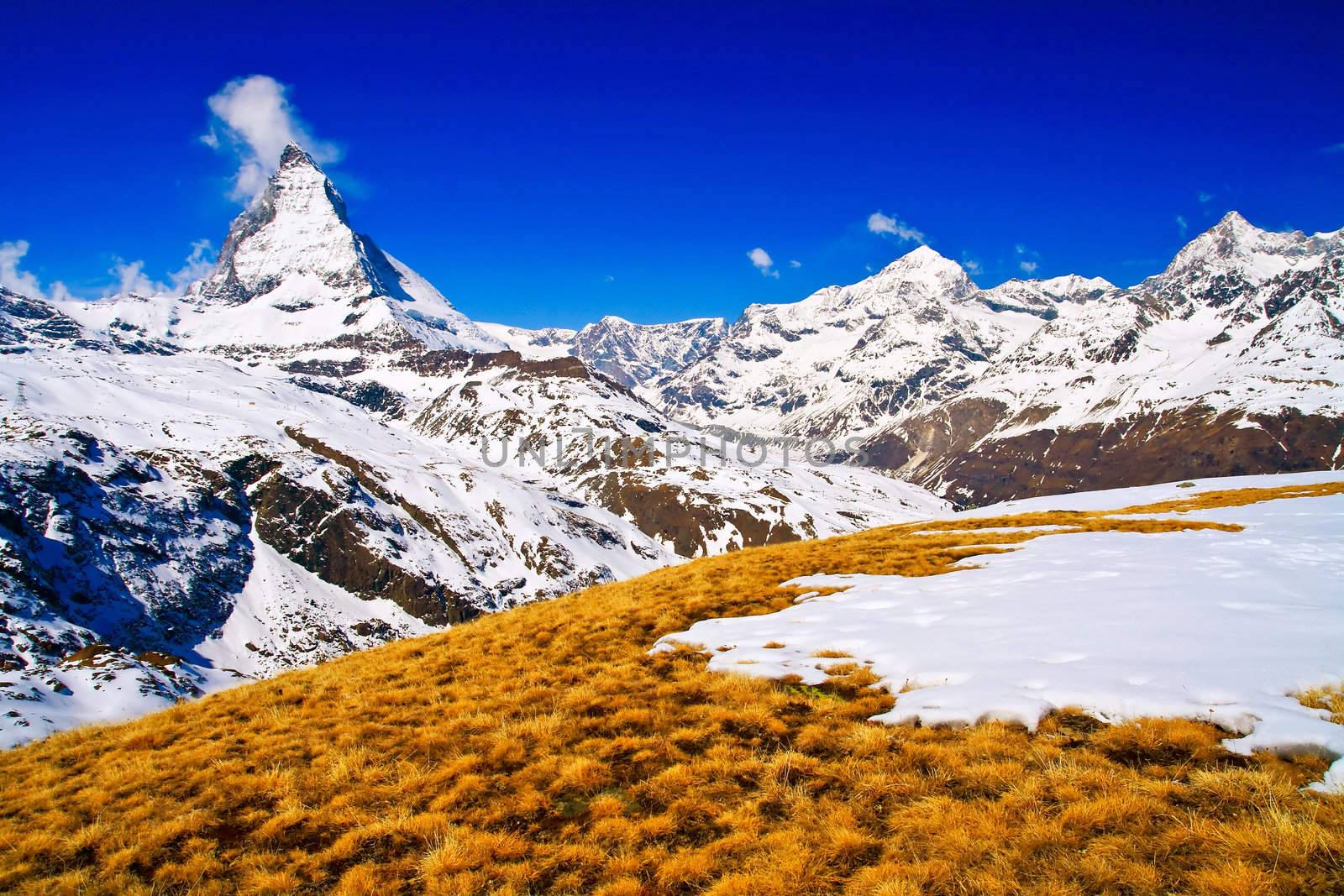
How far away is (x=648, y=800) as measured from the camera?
9414mm

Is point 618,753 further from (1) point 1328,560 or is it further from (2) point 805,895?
(1) point 1328,560

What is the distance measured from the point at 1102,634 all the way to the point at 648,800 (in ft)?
33.5

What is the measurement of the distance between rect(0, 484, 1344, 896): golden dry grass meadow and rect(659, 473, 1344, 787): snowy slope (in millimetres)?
598

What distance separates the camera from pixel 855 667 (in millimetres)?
13273

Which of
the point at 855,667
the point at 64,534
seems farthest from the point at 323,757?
the point at 64,534

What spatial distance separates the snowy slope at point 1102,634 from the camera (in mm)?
9719

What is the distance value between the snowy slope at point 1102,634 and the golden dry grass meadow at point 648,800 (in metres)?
0.60

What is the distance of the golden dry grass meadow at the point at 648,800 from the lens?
689 cm

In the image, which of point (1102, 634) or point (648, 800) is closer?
point (648, 800)

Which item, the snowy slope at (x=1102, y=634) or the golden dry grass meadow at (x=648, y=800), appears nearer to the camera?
the golden dry grass meadow at (x=648, y=800)

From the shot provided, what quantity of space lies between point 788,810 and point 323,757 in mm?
8940

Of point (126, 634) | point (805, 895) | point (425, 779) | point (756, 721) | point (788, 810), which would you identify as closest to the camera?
point (805, 895)

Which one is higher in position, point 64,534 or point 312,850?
point 64,534

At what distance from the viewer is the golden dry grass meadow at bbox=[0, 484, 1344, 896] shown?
689 cm
